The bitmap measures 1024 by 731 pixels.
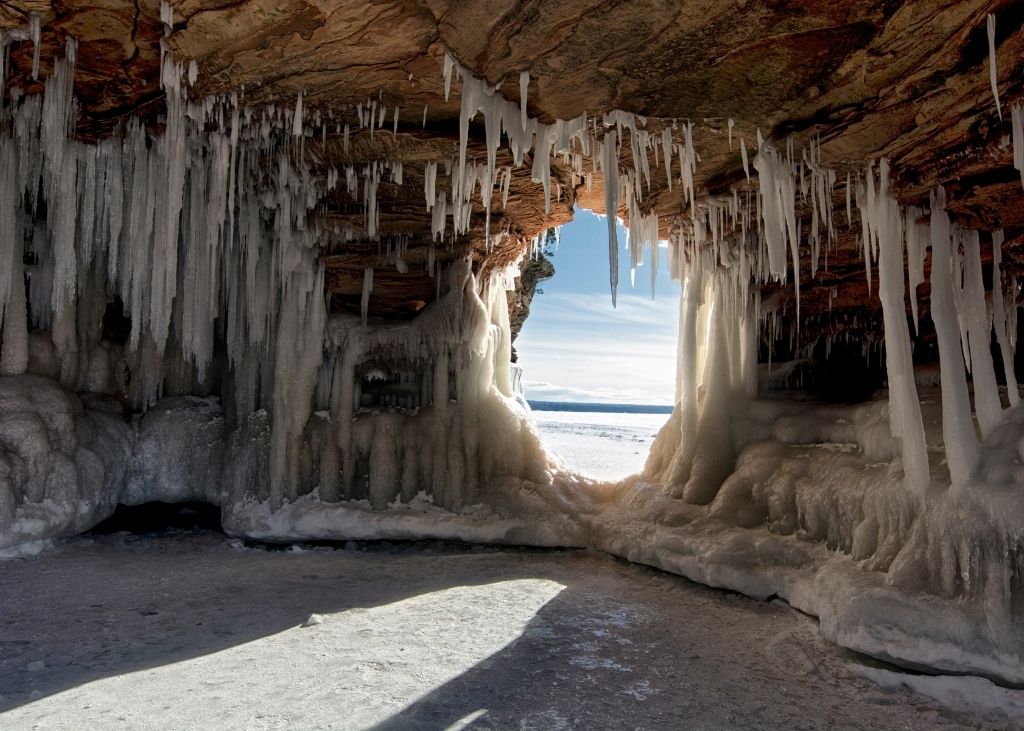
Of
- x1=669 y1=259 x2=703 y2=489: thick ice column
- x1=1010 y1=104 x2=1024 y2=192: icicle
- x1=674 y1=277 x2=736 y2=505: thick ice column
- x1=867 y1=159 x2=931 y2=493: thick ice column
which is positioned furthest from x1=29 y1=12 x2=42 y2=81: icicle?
x1=674 y1=277 x2=736 y2=505: thick ice column

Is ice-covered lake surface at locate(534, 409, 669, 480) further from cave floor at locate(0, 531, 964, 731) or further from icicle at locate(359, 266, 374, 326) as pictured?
cave floor at locate(0, 531, 964, 731)

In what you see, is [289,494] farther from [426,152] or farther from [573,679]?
[573,679]

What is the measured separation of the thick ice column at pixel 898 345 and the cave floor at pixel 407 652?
1622 mm

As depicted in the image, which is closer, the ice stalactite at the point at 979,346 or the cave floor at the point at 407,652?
the cave floor at the point at 407,652

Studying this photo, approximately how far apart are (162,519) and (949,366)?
10125 mm

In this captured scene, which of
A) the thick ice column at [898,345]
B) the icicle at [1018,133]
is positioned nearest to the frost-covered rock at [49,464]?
the thick ice column at [898,345]

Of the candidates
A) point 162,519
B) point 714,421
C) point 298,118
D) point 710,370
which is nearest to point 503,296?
point 710,370

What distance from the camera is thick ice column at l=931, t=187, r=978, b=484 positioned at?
5234 mm

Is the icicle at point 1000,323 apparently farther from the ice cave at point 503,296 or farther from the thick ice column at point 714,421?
the thick ice column at point 714,421

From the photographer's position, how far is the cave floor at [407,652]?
3926 mm

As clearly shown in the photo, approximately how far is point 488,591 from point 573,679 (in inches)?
87.5

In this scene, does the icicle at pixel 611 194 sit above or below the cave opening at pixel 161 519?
above

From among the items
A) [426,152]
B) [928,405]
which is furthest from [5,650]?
[928,405]

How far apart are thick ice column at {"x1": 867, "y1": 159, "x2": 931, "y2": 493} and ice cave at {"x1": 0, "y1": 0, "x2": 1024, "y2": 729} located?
0.09 ft
